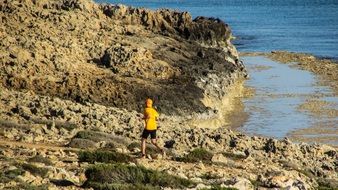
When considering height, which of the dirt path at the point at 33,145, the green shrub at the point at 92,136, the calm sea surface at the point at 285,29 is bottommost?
the dirt path at the point at 33,145

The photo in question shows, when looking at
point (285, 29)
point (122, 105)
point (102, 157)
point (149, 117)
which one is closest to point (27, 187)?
point (102, 157)

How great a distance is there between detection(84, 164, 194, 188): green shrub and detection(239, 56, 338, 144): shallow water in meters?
17.3

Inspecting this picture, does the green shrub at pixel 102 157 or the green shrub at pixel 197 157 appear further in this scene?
the green shrub at pixel 197 157

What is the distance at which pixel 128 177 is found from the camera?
1264 cm

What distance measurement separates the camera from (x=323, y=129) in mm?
31312

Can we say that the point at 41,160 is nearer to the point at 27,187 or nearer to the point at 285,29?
the point at 27,187

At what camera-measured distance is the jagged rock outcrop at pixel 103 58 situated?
28.5m

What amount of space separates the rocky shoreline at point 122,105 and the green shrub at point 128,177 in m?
0.03

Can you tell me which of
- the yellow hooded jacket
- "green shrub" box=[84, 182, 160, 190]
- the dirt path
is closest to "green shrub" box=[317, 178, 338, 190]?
the yellow hooded jacket

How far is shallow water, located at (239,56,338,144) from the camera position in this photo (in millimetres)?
31792

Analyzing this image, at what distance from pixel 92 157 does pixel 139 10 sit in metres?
32.3

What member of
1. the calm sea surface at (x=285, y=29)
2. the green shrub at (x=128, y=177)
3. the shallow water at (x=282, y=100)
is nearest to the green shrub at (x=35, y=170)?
the green shrub at (x=128, y=177)

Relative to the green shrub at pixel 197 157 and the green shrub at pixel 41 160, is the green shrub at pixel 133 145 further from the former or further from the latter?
the green shrub at pixel 41 160

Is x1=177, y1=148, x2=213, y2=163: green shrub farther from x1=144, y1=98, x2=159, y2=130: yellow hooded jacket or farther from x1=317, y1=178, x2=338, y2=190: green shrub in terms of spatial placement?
x1=317, y1=178, x2=338, y2=190: green shrub
